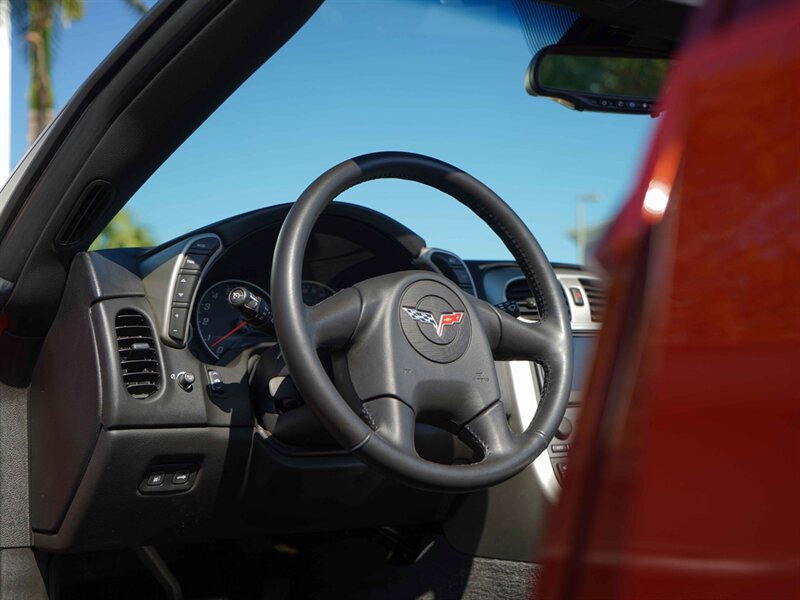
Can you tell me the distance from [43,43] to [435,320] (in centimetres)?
1957

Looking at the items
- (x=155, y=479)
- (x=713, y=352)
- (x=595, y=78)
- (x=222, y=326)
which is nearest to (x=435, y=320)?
(x=595, y=78)

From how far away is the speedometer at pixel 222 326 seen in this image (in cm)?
243

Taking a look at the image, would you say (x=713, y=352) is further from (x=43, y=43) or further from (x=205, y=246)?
(x=43, y=43)

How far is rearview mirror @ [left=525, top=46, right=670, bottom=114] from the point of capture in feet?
5.48

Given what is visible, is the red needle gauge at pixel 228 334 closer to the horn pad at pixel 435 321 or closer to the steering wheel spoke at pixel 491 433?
the horn pad at pixel 435 321

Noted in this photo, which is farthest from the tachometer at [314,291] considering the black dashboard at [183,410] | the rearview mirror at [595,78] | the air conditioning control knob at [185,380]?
the rearview mirror at [595,78]

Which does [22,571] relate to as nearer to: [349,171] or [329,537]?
[329,537]

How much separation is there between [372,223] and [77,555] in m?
1.21

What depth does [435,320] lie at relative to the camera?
202cm

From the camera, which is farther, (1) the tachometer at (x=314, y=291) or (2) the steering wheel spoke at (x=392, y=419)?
(1) the tachometer at (x=314, y=291)

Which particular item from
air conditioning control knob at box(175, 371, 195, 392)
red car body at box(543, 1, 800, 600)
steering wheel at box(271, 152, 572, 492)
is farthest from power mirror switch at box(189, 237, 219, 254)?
red car body at box(543, 1, 800, 600)

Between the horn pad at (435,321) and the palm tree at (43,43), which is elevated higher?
the horn pad at (435,321)

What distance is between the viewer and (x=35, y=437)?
238cm

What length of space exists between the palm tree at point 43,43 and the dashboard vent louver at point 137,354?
18330 mm
